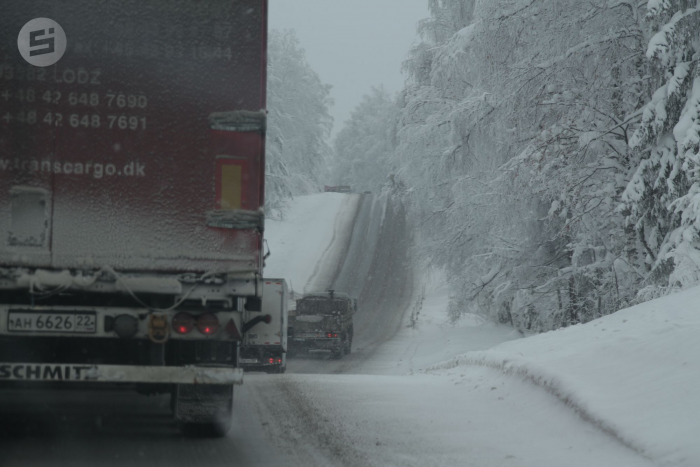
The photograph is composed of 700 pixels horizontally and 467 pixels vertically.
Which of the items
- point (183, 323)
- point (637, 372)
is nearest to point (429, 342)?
point (637, 372)

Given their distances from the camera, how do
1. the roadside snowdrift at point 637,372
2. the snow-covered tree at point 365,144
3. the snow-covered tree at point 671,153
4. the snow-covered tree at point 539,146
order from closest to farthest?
the roadside snowdrift at point 637,372, the snow-covered tree at point 671,153, the snow-covered tree at point 539,146, the snow-covered tree at point 365,144

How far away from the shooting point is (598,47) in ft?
52.2

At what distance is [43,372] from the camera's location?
244 inches

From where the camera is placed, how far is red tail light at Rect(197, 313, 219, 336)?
6.50 meters

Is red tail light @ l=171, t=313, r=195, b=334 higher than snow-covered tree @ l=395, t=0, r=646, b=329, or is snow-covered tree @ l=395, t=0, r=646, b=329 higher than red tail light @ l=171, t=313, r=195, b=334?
snow-covered tree @ l=395, t=0, r=646, b=329

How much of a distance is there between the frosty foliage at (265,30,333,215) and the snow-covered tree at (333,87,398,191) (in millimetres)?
17667

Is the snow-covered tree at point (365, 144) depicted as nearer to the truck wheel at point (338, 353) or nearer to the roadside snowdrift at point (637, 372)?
the truck wheel at point (338, 353)

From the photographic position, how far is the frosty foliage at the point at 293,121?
49.9m

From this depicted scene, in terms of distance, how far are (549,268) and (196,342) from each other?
Answer: 15.6 metres

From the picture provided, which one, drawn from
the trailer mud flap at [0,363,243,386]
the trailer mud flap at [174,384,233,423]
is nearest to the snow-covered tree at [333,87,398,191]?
the trailer mud flap at [174,384,233,423]

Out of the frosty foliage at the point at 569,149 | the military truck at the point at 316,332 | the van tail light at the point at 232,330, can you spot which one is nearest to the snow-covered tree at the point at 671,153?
the frosty foliage at the point at 569,149

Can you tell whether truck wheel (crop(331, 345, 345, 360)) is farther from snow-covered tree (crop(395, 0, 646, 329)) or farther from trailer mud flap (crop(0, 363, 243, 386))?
trailer mud flap (crop(0, 363, 243, 386))

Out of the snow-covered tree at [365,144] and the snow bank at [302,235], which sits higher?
the snow-covered tree at [365,144]

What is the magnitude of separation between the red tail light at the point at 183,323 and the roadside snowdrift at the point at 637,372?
3313 mm
